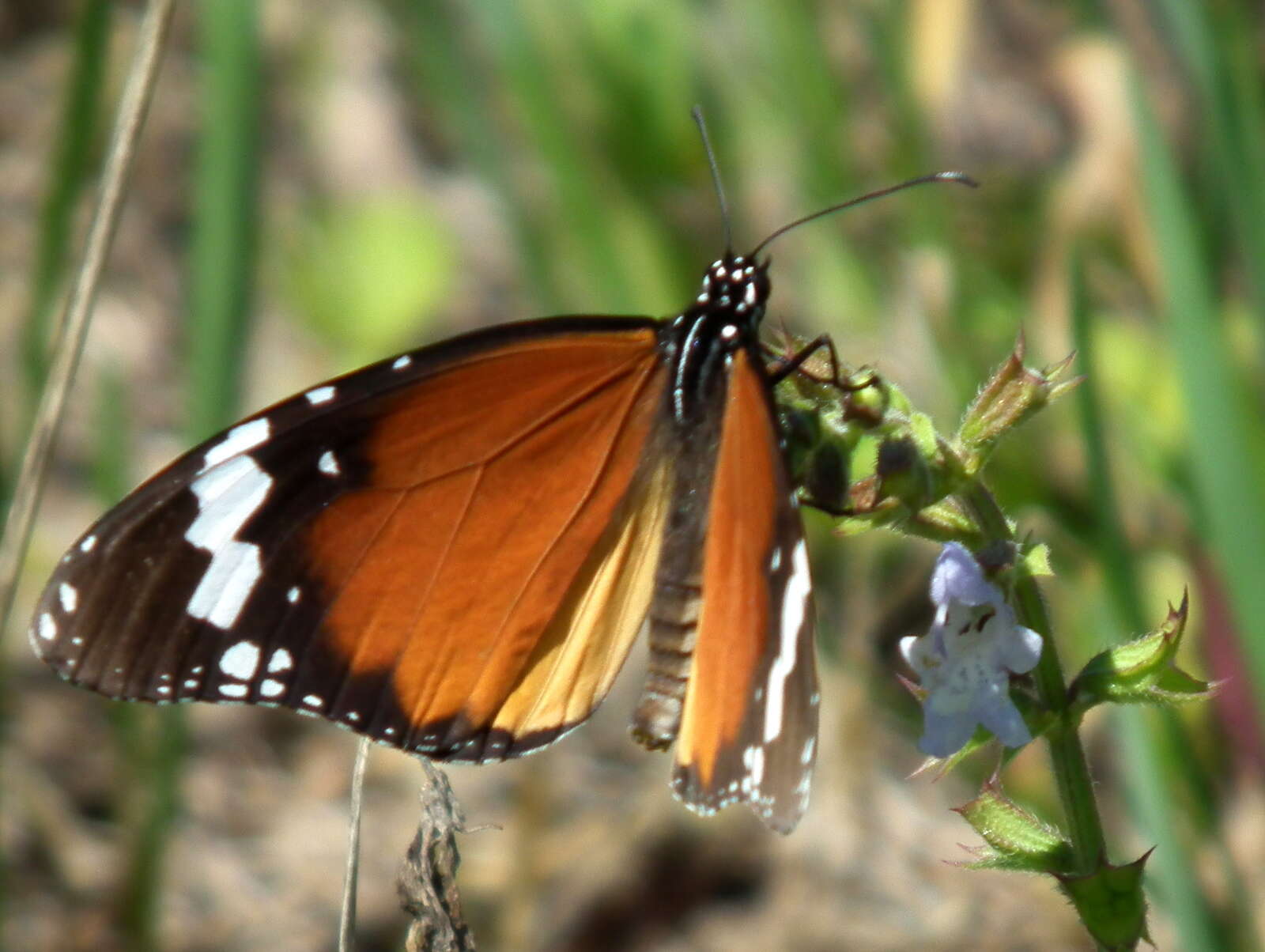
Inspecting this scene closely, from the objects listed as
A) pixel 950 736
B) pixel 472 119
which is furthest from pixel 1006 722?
pixel 472 119

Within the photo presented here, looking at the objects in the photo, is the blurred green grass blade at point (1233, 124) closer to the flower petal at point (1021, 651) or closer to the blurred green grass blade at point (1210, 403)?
the blurred green grass blade at point (1210, 403)

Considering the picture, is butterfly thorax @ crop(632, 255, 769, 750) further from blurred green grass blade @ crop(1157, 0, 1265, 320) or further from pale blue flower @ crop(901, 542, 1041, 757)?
blurred green grass blade @ crop(1157, 0, 1265, 320)

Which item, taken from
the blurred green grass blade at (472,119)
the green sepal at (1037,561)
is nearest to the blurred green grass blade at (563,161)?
the blurred green grass blade at (472,119)

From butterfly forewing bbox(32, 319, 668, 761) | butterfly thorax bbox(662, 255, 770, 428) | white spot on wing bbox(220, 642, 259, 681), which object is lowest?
white spot on wing bbox(220, 642, 259, 681)

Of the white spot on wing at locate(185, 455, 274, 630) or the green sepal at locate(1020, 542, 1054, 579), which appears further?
the white spot on wing at locate(185, 455, 274, 630)

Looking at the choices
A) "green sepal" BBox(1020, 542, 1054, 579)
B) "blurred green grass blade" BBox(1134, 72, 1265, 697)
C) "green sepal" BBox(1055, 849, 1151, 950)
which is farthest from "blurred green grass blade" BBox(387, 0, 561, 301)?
"green sepal" BBox(1055, 849, 1151, 950)

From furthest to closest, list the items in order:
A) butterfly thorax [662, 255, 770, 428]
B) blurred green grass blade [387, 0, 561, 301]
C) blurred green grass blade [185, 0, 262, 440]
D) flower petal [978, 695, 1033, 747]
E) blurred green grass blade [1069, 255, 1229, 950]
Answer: blurred green grass blade [387, 0, 561, 301] < blurred green grass blade [185, 0, 262, 440] < blurred green grass blade [1069, 255, 1229, 950] < butterfly thorax [662, 255, 770, 428] < flower petal [978, 695, 1033, 747]

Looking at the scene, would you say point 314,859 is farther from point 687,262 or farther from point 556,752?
point 687,262
